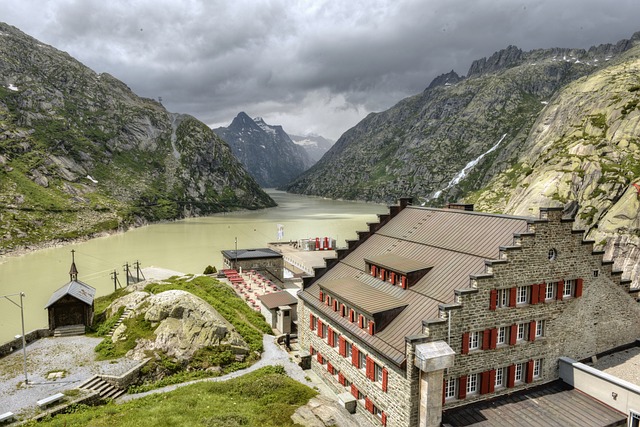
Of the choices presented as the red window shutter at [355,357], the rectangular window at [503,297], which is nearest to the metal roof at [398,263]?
the rectangular window at [503,297]

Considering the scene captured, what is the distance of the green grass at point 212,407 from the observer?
2241 cm

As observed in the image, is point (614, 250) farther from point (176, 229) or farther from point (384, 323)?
point (176, 229)

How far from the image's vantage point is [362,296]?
2881 centimetres

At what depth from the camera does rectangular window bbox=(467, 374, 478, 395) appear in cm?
2522

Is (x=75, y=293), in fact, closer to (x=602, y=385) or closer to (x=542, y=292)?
(x=542, y=292)

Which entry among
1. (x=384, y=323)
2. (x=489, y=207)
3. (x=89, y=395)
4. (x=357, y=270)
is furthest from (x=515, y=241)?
(x=489, y=207)

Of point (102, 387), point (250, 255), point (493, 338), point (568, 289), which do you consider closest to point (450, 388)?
point (493, 338)

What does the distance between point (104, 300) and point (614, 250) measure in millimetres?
89306

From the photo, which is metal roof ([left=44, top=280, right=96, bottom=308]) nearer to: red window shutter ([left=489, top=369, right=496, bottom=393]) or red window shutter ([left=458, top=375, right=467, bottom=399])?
red window shutter ([left=458, top=375, right=467, bottom=399])

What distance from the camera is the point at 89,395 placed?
2722 centimetres

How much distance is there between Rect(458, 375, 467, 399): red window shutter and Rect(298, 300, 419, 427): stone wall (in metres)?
3.87

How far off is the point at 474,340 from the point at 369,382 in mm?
7500

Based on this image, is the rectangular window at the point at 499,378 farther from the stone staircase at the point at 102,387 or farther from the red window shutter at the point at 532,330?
the stone staircase at the point at 102,387

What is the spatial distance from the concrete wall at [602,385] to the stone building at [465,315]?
0.70m
